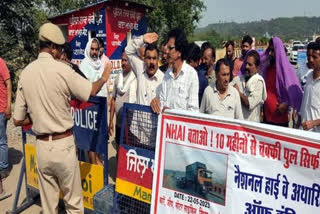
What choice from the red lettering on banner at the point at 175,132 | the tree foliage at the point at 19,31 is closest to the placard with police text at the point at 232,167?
the red lettering on banner at the point at 175,132

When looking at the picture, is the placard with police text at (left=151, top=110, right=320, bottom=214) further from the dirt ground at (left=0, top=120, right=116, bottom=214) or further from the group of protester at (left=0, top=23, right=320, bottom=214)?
the dirt ground at (left=0, top=120, right=116, bottom=214)

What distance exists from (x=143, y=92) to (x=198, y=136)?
1.25 m

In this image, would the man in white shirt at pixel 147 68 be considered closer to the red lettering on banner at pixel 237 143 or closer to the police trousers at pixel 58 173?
the police trousers at pixel 58 173

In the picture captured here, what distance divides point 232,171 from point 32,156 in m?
2.66

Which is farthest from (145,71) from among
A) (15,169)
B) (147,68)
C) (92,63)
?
(15,169)

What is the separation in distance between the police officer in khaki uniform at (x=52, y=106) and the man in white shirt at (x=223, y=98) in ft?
3.59

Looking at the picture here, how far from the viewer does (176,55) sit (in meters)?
3.57

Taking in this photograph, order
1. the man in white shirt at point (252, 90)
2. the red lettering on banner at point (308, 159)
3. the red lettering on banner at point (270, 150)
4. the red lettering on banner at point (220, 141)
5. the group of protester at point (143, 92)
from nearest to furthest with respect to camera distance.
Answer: the red lettering on banner at point (308, 159) → the red lettering on banner at point (270, 150) → the red lettering on banner at point (220, 141) → the group of protester at point (143, 92) → the man in white shirt at point (252, 90)

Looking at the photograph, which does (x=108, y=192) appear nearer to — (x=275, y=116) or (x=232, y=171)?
(x=232, y=171)

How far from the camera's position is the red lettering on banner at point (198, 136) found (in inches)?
112

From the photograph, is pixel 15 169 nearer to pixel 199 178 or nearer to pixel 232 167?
pixel 199 178

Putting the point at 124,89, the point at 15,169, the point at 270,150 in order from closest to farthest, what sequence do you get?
1. the point at 270,150
2. the point at 124,89
3. the point at 15,169

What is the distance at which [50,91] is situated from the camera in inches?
120

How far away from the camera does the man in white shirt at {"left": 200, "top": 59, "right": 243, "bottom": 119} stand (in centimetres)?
358
